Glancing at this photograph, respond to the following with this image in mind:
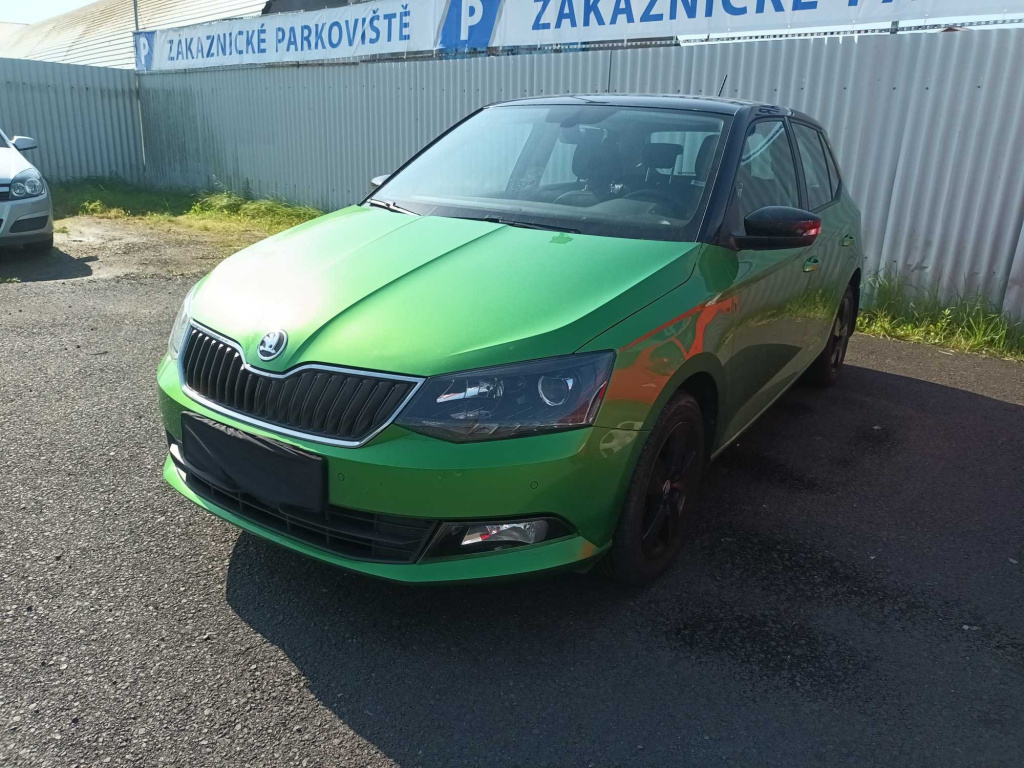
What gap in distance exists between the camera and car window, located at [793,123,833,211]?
14.4ft

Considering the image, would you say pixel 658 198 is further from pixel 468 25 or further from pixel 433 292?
pixel 468 25

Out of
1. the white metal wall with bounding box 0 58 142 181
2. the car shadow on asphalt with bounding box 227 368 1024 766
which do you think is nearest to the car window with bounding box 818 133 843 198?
the car shadow on asphalt with bounding box 227 368 1024 766

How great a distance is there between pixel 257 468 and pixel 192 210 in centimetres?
1153

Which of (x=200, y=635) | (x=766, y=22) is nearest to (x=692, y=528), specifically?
(x=200, y=635)

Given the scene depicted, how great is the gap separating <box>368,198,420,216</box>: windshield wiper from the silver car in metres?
5.90

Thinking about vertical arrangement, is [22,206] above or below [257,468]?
below

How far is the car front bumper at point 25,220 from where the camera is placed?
8016 millimetres

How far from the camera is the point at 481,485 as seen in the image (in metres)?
2.35

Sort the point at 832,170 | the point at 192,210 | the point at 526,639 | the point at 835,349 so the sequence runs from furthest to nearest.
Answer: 1. the point at 192,210
2. the point at 835,349
3. the point at 832,170
4. the point at 526,639

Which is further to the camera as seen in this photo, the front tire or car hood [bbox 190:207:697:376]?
the front tire

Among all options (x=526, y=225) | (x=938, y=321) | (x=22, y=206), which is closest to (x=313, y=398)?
(x=526, y=225)

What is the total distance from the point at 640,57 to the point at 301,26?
20.7 ft

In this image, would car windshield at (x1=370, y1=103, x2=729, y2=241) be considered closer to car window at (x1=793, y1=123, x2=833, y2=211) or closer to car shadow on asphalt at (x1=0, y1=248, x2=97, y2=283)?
car window at (x1=793, y1=123, x2=833, y2=211)

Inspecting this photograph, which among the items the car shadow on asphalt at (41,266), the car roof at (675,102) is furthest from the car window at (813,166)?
the car shadow on asphalt at (41,266)
